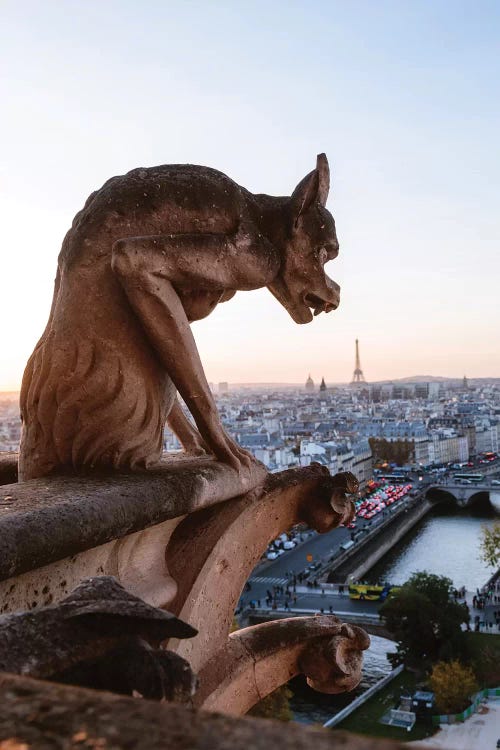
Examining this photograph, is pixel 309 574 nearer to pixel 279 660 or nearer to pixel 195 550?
pixel 279 660

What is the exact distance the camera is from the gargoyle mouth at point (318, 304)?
67.6 inches

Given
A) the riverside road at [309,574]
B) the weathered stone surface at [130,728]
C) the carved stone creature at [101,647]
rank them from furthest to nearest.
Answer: the riverside road at [309,574] < the carved stone creature at [101,647] < the weathered stone surface at [130,728]

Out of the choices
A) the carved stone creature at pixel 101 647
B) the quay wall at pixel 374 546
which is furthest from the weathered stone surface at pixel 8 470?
the quay wall at pixel 374 546

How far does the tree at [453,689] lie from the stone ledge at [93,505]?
1088 cm

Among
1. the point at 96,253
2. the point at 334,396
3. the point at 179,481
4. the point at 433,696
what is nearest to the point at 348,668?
the point at 179,481

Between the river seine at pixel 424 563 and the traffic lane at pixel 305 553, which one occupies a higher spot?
the traffic lane at pixel 305 553

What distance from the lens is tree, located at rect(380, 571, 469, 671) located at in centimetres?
1353

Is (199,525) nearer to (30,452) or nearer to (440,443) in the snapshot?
(30,452)

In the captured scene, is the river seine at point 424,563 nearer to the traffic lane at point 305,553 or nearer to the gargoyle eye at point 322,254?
the traffic lane at point 305,553

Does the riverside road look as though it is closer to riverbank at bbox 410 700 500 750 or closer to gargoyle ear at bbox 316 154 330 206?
riverbank at bbox 410 700 500 750

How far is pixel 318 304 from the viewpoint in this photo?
1.75m

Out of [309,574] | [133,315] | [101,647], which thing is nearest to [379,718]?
[309,574]

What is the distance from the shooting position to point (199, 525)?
5.06 feet

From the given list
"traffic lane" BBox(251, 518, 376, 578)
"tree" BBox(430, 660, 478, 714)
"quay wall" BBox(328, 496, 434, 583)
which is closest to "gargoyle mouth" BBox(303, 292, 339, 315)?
"tree" BBox(430, 660, 478, 714)
